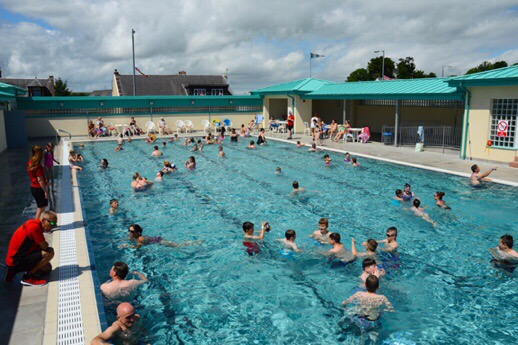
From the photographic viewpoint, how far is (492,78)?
14586 millimetres

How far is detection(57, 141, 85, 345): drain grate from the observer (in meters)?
4.54

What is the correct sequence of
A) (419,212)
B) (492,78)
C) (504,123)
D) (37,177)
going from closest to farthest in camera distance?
1. (37,177)
2. (419,212)
3. (492,78)
4. (504,123)

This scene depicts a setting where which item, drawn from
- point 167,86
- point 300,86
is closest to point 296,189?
point 300,86

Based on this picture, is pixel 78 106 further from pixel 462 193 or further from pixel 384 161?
pixel 462 193

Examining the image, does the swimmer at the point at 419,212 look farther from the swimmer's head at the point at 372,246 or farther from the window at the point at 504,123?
the window at the point at 504,123

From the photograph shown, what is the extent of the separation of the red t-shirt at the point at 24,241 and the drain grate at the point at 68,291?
2.08ft

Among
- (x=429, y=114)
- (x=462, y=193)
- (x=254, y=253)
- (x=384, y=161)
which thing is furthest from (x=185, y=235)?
(x=429, y=114)

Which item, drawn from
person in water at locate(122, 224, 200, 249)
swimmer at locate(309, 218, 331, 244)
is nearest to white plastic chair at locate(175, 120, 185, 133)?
person in water at locate(122, 224, 200, 249)

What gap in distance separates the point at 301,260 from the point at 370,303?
211 cm

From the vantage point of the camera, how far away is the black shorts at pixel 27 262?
5.57 m

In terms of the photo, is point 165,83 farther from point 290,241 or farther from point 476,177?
point 290,241

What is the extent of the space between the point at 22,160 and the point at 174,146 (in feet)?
27.7

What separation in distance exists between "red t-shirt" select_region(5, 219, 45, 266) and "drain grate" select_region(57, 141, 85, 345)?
634mm

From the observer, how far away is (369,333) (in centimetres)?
529
